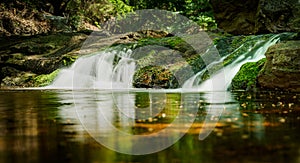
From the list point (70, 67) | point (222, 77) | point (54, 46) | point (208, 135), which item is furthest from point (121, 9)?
point (208, 135)

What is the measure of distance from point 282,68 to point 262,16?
21.8 feet

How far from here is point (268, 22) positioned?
14812 millimetres

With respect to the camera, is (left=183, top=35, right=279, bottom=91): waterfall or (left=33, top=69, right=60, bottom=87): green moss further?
(left=33, top=69, right=60, bottom=87): green moss

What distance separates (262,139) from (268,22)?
Result: 488 inches

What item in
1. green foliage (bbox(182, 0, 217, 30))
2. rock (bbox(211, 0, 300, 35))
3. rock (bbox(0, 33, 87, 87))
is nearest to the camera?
rock (bbox(211, 0, 300, 35))

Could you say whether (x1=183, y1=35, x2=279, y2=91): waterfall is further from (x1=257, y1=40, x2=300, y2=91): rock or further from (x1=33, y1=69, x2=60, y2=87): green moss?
(x1=33, y1=69, x2=60, y2=87): green moss

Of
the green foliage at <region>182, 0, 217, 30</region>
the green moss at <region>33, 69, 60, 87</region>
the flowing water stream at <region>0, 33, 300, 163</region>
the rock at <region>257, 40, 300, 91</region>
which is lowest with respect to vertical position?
the green moss at <region>33, 69, 60, 87</region>

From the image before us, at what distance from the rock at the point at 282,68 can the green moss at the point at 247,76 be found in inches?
22.6

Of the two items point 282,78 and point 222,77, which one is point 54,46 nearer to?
point 222,77

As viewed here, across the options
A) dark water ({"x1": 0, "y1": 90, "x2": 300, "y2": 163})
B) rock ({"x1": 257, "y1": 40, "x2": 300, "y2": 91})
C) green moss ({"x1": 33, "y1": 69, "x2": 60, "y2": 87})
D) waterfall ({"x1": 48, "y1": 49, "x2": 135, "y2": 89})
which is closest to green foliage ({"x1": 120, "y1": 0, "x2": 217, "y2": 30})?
waterfall ({"x1": 48, "y1": 49, "x2": 135, "y2": 89})

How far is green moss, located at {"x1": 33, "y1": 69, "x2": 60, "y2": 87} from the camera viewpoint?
50.7 ft

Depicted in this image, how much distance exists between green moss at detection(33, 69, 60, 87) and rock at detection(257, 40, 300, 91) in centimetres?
867

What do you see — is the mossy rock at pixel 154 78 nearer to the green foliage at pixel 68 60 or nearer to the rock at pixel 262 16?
the green foliage at pixel 68 60

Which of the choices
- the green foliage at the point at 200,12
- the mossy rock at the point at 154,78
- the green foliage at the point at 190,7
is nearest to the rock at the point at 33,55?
the mossy rock at the point at 154,78
